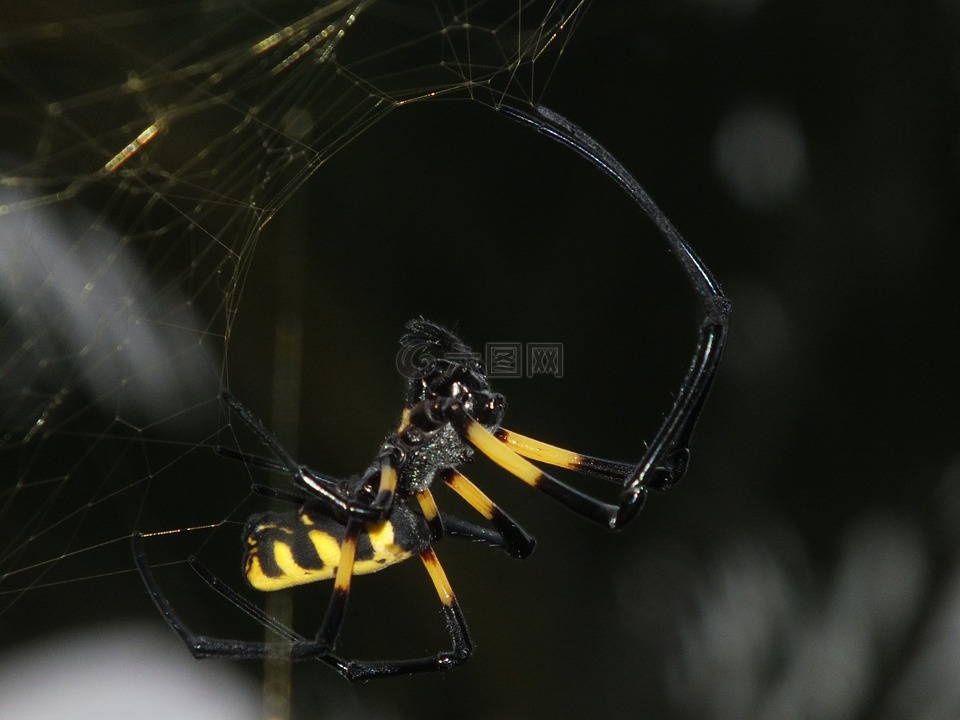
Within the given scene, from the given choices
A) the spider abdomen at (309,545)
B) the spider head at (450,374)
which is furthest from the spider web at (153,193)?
the spider head at (450,374)

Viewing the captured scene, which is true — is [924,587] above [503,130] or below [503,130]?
below

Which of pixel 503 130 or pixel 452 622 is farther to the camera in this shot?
pixel 503 130

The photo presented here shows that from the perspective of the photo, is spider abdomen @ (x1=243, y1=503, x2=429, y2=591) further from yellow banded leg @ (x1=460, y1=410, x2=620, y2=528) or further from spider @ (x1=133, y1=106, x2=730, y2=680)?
yellow banded leg @ (x1=460, y1=410, x2=620, y2=528)

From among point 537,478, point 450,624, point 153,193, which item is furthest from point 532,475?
point 153,193

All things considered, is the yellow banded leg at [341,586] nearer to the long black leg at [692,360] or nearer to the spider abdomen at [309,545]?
the spider abdomen at [309,545]

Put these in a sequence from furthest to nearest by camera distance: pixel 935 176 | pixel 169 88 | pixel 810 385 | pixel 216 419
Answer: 1. pixel 810 385
2. pixel 935 176
3. pixel 216 419
4. pixel 169 88

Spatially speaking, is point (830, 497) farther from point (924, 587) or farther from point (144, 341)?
point (144, 341)

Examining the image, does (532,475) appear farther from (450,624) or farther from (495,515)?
(450,624)

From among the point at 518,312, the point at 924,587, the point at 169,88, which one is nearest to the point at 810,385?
the point at 924,587
